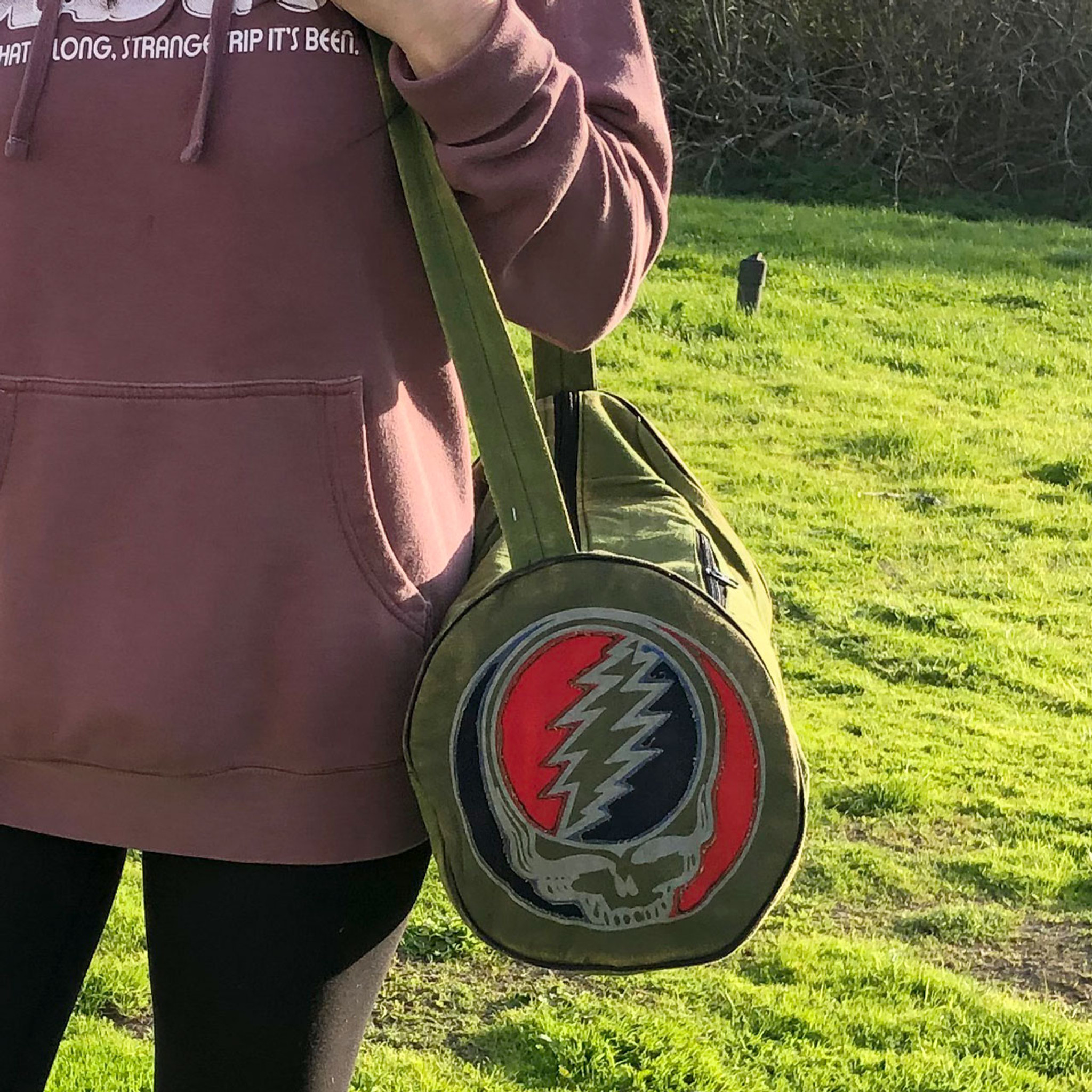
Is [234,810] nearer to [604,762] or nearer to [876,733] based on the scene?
[604,762]

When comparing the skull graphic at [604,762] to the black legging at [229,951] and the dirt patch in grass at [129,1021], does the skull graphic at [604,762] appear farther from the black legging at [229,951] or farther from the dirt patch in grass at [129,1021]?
the dirt patch in grass at [129,1021]

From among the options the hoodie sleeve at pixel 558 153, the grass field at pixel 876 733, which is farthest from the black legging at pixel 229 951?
the grass field at pixel 876 733

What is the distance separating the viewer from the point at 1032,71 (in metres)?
12.9

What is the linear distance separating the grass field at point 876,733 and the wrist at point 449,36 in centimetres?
192

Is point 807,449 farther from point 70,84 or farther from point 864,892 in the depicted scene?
point 70,84

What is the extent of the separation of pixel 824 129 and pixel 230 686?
42.8 ft

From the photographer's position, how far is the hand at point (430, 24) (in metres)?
1.10

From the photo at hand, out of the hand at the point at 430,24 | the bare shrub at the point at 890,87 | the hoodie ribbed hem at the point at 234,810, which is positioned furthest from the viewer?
the bare shrub at the point at 890,87

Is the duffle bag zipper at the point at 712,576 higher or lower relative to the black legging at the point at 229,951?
higher

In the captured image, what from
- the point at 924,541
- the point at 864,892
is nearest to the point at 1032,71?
the point at 924,541

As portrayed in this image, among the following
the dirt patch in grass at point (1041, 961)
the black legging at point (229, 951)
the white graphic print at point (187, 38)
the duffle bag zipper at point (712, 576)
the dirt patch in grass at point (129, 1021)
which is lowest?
the dirt patch in grass at point (1041, 961)

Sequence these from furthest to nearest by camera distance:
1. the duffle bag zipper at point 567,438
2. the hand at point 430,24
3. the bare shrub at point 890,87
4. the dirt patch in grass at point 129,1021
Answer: the bare shrub at point 890,87 < the dirt patch in grass at point 129,1021 < the duffle bag zipper at point 567,438 < the hand at point 430,24

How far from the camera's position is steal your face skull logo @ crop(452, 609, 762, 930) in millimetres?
1144

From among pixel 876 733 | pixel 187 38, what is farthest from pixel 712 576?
pixel 876 733
